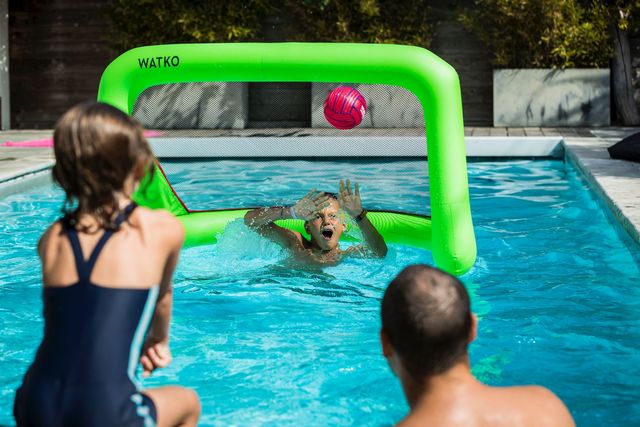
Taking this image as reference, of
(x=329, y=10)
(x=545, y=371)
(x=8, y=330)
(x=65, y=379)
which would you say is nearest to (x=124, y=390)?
(x=65, y=379)

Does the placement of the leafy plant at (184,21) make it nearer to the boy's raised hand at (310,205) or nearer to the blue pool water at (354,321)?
the blue pool water at (354,321)

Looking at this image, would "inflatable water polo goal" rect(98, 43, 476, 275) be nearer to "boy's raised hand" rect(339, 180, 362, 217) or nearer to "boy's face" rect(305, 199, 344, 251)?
"boy's raised hand" rect(339, 180, 362, 217)

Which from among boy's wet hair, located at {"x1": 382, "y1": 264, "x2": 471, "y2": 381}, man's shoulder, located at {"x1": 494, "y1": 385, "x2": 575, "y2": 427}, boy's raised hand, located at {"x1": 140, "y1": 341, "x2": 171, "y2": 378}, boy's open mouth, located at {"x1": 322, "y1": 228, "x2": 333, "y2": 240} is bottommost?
boy's open mouth, located at {"x1": 322, "y1": 228, "x2": 333, "y2": 240}

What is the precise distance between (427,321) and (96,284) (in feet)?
2.61

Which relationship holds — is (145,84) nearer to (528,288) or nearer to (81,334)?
(528,288)

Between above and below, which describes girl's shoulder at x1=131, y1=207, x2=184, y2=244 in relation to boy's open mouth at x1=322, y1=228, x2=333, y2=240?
above

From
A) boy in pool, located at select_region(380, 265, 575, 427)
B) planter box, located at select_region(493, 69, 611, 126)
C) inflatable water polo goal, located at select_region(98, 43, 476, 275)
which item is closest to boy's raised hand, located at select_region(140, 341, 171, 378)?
boy in pool, located at select_region(380, 265, 575, 427)

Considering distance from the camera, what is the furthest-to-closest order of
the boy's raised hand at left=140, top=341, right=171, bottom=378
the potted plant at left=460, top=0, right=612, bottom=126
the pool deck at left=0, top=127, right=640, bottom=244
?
the potted plant at left=460, top=0, right=612, bottom=126 < the pool deck at left=0, top=127, right=640, bottom=244 < the boy's raised hand at left=140, top=341, right=171, bottom=378

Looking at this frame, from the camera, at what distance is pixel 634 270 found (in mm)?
5785

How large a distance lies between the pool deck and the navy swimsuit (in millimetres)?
4042

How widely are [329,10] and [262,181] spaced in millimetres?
4588

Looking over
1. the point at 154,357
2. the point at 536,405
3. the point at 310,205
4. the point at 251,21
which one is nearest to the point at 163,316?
the point at 154,357

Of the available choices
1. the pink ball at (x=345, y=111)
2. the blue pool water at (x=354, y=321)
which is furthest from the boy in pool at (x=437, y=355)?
the pink ball at (x=345, y=111)

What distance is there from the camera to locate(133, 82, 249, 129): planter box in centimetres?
1400
